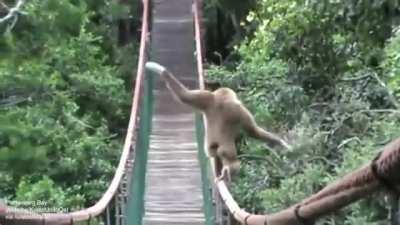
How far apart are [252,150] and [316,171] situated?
6.00ft

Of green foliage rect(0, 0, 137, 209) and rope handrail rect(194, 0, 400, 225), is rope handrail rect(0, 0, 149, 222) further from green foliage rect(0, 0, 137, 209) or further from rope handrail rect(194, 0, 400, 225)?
rope handrail rect(194, 0, 400, 225)

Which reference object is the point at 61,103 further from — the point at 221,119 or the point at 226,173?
the point at 226,173

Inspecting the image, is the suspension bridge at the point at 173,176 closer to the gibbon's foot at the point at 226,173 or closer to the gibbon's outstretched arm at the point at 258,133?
the gibbon's foot at the point at 226,173

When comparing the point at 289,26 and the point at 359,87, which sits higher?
the point at 289,26

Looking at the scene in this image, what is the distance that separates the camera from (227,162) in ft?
13.6

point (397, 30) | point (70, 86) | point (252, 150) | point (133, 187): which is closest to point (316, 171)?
point (133, 187)

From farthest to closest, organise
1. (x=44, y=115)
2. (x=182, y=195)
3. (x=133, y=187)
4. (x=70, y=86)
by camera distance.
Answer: (x=70, y=86)
(x=44, y=115)
(x=182, y=195)
(x=133, y=187)

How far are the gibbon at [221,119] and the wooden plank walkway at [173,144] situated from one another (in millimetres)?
668

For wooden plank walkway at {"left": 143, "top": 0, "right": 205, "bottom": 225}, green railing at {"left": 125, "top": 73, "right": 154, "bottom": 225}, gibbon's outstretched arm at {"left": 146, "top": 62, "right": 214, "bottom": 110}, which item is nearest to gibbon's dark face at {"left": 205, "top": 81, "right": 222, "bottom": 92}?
wooden plank walkway at {"left": 143, "top": 0, "right": 205, "bottom": 225}

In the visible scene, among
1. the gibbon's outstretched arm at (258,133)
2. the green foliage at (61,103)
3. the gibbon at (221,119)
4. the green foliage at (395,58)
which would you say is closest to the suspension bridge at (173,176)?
the gibbon at (221,119)

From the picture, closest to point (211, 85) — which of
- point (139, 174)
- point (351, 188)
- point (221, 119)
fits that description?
point (139, 174)

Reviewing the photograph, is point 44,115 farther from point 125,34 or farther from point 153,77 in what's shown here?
point 125,34

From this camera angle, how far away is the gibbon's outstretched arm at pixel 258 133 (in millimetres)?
3896

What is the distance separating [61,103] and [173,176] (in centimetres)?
166
